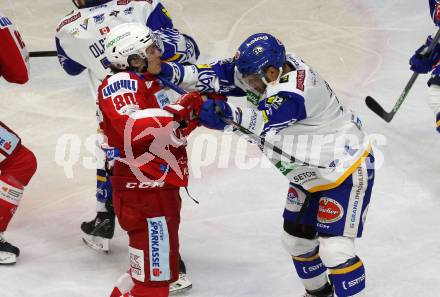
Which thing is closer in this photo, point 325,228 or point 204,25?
point 325,228

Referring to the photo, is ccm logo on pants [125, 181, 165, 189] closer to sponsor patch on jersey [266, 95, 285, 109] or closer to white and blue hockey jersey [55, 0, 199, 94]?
sponsor patch on jersey [266, 95, 285, 109]

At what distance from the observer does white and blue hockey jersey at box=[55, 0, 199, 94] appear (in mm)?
4848

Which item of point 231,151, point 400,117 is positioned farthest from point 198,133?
point 400,117

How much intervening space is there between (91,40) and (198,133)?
1.77 m

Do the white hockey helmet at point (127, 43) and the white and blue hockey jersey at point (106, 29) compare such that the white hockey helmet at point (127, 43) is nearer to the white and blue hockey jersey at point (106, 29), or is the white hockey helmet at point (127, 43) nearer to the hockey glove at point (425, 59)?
the white and blue hockey jersey at point (106, 29)

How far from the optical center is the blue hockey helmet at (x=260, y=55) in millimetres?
3920

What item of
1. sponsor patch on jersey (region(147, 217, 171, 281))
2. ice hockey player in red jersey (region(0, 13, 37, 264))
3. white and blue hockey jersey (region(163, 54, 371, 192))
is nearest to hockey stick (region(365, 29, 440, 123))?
white and blue hockey jersey (region(163, 54, 371, 192))

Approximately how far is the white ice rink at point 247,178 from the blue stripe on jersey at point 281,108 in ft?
3.73

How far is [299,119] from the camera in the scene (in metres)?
3.98

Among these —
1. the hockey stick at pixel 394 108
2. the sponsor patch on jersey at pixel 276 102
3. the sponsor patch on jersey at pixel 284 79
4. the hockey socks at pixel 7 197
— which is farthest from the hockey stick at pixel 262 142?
the hockey stick at pixel 394 108

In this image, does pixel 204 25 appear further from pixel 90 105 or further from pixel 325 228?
pixel 325 228

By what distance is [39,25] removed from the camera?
27.1ft

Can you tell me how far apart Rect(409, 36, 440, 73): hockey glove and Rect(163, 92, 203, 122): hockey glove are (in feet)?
7.77

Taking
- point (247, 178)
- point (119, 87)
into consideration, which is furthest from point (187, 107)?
point (247, 178)
